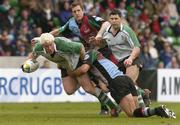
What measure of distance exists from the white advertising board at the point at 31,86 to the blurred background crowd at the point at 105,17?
2.19 meters

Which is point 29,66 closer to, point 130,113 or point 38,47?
point 38,47

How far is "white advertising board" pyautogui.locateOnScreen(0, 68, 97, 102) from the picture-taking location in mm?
22250

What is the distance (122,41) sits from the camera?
15953mm

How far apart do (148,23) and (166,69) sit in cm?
473

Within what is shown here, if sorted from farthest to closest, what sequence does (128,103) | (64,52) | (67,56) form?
(67,56), (64,52), (128,103)

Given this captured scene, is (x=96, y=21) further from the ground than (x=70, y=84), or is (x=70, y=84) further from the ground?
(x=96, y=21)

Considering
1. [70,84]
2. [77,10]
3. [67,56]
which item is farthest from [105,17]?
[67,56]

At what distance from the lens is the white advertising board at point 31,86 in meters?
22.2

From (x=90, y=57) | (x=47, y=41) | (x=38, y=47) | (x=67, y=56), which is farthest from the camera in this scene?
(x=90, y=57)

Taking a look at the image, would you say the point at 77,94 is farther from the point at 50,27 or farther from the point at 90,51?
the point at 90,51

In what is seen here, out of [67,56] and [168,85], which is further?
[168,85]

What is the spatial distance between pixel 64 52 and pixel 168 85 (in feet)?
34.0

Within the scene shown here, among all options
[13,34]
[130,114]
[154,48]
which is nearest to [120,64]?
[130,114]

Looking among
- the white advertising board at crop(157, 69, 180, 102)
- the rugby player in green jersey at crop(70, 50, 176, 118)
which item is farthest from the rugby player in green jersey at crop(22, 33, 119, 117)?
the white advertising board at crop(157, 69, 180, 102)
